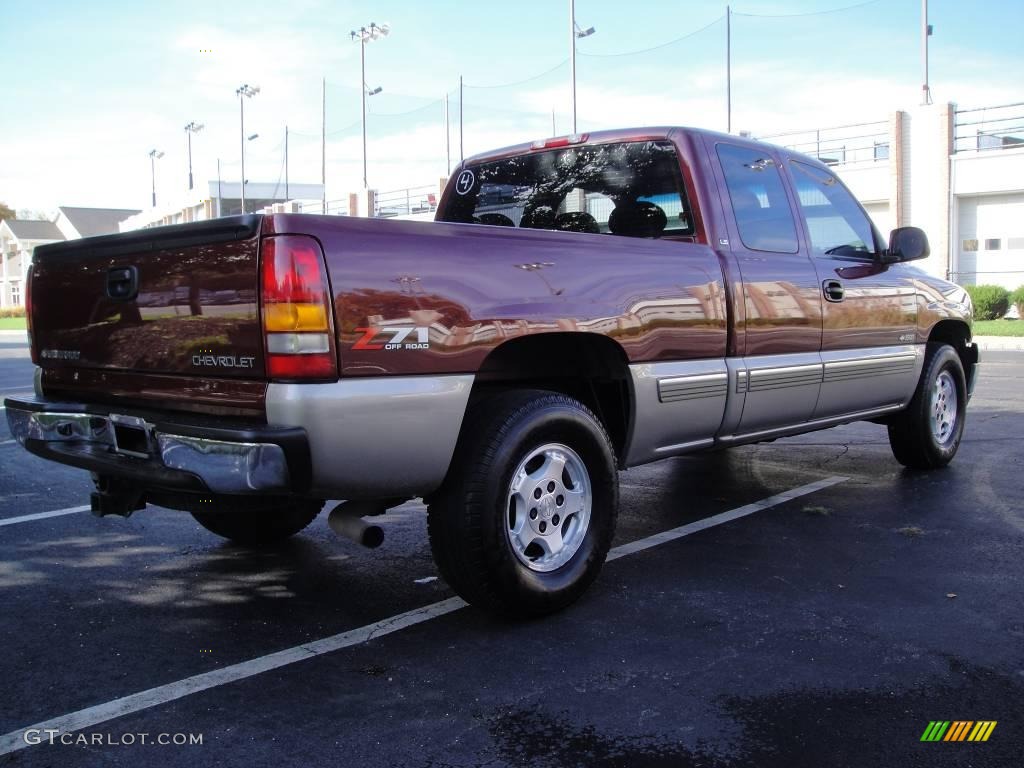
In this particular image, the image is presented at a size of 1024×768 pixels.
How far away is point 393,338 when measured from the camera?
333 cm

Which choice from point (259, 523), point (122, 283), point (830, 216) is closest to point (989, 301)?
point (830, 216)

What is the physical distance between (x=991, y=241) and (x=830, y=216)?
2826 centimetres

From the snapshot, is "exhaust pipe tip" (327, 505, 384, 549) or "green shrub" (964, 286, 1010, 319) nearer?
"exhaust pipe tip" (327, 505, 384, 549)

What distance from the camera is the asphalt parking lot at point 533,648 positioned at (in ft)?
9.20

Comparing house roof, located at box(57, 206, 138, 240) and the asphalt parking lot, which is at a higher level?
house roof, located at box(57, 206, 138, 240)

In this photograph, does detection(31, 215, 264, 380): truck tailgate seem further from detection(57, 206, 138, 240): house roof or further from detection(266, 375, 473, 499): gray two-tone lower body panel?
detection(57, 206, 138, 240): house roof

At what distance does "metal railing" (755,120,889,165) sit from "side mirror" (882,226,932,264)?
27893 millimetres

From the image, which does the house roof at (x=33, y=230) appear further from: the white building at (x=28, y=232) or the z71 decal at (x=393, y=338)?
the z71 decal at (x=393, y=338)

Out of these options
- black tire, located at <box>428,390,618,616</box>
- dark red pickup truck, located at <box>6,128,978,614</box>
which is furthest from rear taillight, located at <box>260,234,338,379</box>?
black tire, located at <box>428,390,618,616</box>

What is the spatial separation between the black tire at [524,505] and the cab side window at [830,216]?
7.44 feet

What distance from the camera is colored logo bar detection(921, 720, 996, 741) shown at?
281 cm

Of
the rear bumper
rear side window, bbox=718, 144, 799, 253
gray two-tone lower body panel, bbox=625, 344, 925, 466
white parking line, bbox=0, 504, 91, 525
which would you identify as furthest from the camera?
white parking line, bbox=0, 504, 91, 525

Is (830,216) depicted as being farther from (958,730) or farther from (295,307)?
(295,307)

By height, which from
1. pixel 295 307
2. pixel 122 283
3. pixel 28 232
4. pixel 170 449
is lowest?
pixel 170 449
